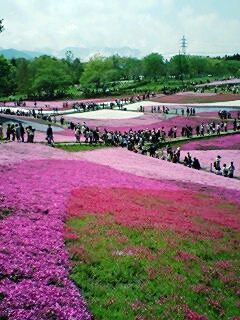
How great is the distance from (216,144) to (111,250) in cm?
4320

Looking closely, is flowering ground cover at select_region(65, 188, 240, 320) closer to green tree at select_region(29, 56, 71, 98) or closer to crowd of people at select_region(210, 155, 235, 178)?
crowd of people at select_region(210, 155, 235, 178)

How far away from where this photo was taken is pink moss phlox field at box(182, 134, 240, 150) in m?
56.2

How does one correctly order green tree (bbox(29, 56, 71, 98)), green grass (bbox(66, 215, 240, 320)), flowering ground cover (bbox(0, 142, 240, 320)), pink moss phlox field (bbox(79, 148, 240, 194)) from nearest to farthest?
1. flowering ground cover (bbox(0, 142, 240, 320))
2. green grass (bbox(66, 215, 240, 320))
3. pink moss phlox field (bbox(79, 148, 240, 194))
4. green tree (bbox(29, 56, 71, 98))

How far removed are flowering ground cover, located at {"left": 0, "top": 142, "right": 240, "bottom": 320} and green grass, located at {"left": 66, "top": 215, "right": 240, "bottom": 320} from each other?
1.4 inches

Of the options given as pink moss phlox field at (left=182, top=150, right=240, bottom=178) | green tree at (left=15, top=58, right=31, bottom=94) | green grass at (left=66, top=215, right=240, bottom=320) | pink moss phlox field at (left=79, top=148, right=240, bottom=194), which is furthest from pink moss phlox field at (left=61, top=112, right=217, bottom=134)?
green tree at (left=15, top=58, right=31, bottom=94)

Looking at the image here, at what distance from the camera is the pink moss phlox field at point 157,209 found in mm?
21125

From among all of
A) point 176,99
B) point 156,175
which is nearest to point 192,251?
point 156,175

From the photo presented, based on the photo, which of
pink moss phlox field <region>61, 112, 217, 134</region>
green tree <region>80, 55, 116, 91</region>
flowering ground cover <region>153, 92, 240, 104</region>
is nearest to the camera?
pink moss phlox field <region>61, 112, 217, 134</region>

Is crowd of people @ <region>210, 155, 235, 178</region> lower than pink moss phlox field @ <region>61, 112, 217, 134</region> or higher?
lower

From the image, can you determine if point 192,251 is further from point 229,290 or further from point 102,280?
point 102,280

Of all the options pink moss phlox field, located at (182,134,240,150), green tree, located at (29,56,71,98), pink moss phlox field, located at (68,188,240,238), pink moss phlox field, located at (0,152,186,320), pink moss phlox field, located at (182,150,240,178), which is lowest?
pink moss phlox field, located at (182,150,240,178)

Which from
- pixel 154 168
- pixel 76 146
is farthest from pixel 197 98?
pixel 154 168

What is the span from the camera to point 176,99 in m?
116

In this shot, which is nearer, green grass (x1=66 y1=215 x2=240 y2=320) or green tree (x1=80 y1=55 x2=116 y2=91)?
green grass (x1=66 y1=215 x2=240 y2=320)
